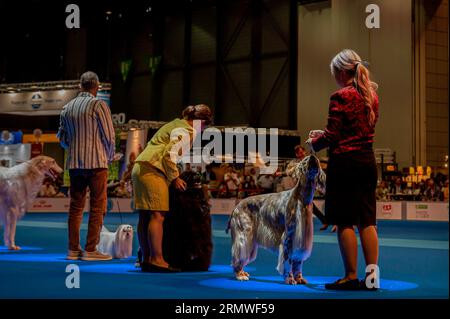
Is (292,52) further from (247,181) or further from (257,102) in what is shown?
(247,181)

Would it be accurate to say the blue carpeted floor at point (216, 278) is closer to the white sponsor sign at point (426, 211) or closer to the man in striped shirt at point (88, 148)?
the man in striped shirt at point (88, 148)

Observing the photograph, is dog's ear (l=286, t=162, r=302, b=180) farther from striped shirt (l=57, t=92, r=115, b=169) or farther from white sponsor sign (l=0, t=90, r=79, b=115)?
white sponsor sign (l=0, t=90, r=79, b=115)

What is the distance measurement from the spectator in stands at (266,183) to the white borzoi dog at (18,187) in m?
10.4

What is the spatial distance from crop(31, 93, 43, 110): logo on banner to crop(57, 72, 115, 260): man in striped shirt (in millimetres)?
20248

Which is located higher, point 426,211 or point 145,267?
point 426,211

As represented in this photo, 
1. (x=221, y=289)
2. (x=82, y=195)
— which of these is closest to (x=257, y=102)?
(x=82, y=195)

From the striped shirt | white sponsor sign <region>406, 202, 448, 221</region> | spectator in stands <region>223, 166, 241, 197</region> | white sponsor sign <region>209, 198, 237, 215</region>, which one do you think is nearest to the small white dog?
the striped shirt

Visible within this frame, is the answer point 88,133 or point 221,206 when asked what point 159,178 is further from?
point 221,206

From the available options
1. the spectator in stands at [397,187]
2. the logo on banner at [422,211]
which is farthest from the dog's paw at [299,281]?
the spectator in stands at [397,187]

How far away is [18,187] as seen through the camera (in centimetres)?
735

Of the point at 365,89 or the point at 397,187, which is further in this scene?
the point at 397,187

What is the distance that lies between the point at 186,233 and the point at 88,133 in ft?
4.26

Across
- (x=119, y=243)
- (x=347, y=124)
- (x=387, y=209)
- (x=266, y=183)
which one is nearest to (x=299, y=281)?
(x=347, y=124)

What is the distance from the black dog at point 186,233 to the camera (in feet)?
18.6
